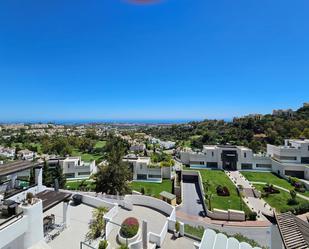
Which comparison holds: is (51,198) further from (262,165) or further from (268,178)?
(262,165)

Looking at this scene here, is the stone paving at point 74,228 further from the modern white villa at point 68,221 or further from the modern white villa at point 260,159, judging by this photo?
the modern white villa at point 260,159

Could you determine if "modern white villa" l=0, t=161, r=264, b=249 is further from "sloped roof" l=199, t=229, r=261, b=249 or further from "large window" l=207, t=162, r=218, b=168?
"large window" l=207, t=162, r=218, b=168

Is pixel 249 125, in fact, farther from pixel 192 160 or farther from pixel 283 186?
pixel 283 186

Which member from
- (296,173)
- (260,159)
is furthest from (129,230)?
(260,159)

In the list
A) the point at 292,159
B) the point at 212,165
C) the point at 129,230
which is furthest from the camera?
the point at 212,165

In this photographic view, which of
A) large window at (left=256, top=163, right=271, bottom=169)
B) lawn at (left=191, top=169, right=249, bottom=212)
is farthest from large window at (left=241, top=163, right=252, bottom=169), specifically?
lawn at (left=191, top=169, right=249, bottom=212)

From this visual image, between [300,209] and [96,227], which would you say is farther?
[300,209]

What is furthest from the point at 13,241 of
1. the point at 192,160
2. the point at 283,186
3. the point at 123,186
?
the point at 192,160

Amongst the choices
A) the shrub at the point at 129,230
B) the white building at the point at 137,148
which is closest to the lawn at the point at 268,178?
the shrub at the point at 129,230
